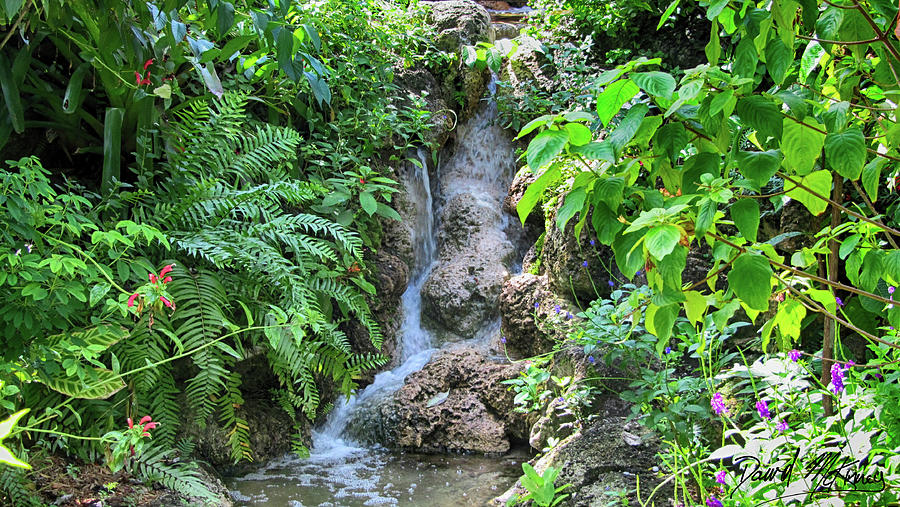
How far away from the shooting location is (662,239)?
965 mm

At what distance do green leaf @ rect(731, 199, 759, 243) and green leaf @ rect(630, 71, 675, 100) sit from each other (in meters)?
0.24

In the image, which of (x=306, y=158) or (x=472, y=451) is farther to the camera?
(x=306, y=158)

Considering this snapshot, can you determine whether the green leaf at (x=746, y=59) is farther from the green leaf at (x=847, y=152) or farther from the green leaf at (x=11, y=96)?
the green leaf at (x=11, y=96)

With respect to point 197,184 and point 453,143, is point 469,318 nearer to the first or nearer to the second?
point 453,143

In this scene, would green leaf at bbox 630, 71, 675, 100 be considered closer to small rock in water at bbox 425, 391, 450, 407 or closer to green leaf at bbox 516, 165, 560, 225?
green leaf at bbox 516, 165, 560, 225

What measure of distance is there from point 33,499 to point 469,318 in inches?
128

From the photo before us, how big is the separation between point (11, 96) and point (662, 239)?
3115mm

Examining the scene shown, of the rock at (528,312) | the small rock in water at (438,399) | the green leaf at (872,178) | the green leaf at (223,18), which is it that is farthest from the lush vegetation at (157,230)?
the green leaf at (872,178)

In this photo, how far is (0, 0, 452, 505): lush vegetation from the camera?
7.47 ft

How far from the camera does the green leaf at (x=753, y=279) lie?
3.42 ft

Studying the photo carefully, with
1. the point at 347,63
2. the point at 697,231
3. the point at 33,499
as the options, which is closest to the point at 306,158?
the point at 347,63

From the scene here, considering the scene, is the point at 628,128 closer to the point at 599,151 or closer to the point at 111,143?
the point at 599,151

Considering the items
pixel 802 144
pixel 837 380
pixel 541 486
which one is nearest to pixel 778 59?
pixel 802 144

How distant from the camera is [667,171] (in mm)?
1267
